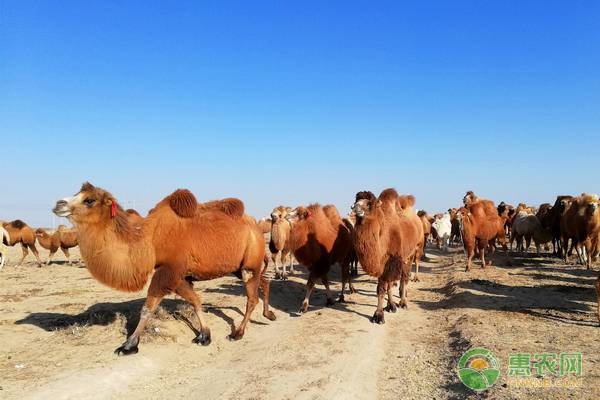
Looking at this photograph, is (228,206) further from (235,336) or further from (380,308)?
(380,308)

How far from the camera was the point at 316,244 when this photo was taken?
11164 mm

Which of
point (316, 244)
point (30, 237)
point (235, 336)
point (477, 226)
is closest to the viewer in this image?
point (235, 336)

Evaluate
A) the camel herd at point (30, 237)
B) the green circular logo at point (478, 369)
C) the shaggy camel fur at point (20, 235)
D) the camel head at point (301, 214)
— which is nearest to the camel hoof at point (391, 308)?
the camel head at point (301, 214)

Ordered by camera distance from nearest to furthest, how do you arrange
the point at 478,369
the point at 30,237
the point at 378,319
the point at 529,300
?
the point at 478,369 → the point at 378,319 → the point at 529,300 → the point at 30,237

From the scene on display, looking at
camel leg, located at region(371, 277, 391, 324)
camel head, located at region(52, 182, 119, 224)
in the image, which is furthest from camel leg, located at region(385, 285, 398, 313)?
camel head, located at region(52, 182, 119, 224)

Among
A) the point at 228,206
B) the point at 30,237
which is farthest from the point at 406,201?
the point at 30,237

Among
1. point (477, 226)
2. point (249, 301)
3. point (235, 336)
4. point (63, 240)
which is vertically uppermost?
point (477, 226)

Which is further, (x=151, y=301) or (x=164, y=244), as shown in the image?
(x=164, y=244)

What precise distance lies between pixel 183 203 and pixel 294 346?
3120 millimetres

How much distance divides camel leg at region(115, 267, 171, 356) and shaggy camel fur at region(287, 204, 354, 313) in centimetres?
418

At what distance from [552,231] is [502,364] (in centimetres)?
1752

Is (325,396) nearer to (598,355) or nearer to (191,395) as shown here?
(191,395)

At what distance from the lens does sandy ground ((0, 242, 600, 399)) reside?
5.83m

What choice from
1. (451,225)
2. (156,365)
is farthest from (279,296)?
(451,225)
